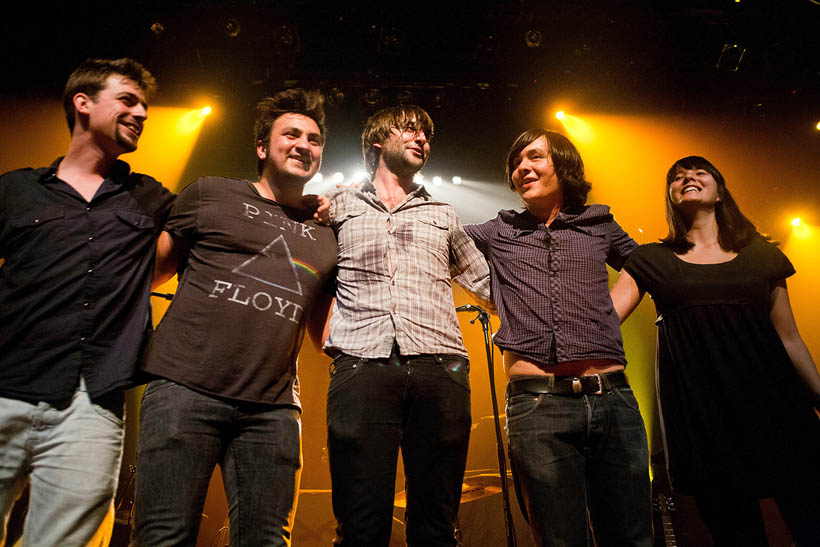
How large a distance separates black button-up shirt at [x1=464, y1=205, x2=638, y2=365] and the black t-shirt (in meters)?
0.81

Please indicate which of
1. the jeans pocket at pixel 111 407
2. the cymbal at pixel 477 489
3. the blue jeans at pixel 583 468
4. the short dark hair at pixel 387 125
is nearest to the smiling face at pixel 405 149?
the short dark hair at pixel 387 125

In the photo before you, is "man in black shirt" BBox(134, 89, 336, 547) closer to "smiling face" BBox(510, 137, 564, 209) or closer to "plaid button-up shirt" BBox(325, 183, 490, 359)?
"plaid button-up shirt" BBox(325, 183, 490, 359)

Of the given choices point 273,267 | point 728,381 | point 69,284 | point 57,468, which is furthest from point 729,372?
point 69,284

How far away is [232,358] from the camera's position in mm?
1725

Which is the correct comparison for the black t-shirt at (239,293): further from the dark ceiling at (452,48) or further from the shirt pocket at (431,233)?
the dark ceiling at (452,48)

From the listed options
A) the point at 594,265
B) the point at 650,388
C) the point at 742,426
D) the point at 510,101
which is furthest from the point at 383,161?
the point at 650,388

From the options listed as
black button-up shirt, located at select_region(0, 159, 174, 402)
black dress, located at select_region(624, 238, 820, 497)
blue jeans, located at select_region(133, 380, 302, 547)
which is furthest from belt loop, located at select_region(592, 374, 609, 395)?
black button-up shirt, located at select_region(0, 159, 174, 402)

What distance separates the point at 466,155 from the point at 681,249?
3.92 meters

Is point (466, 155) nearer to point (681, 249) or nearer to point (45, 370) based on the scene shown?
point (681, 249)

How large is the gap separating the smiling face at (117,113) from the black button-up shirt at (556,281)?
1.63m

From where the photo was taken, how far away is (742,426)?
1.96m

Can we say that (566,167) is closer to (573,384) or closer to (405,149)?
(405,149)

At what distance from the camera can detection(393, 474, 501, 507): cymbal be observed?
A: 4.13 metres

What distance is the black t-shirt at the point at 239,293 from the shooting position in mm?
1698
